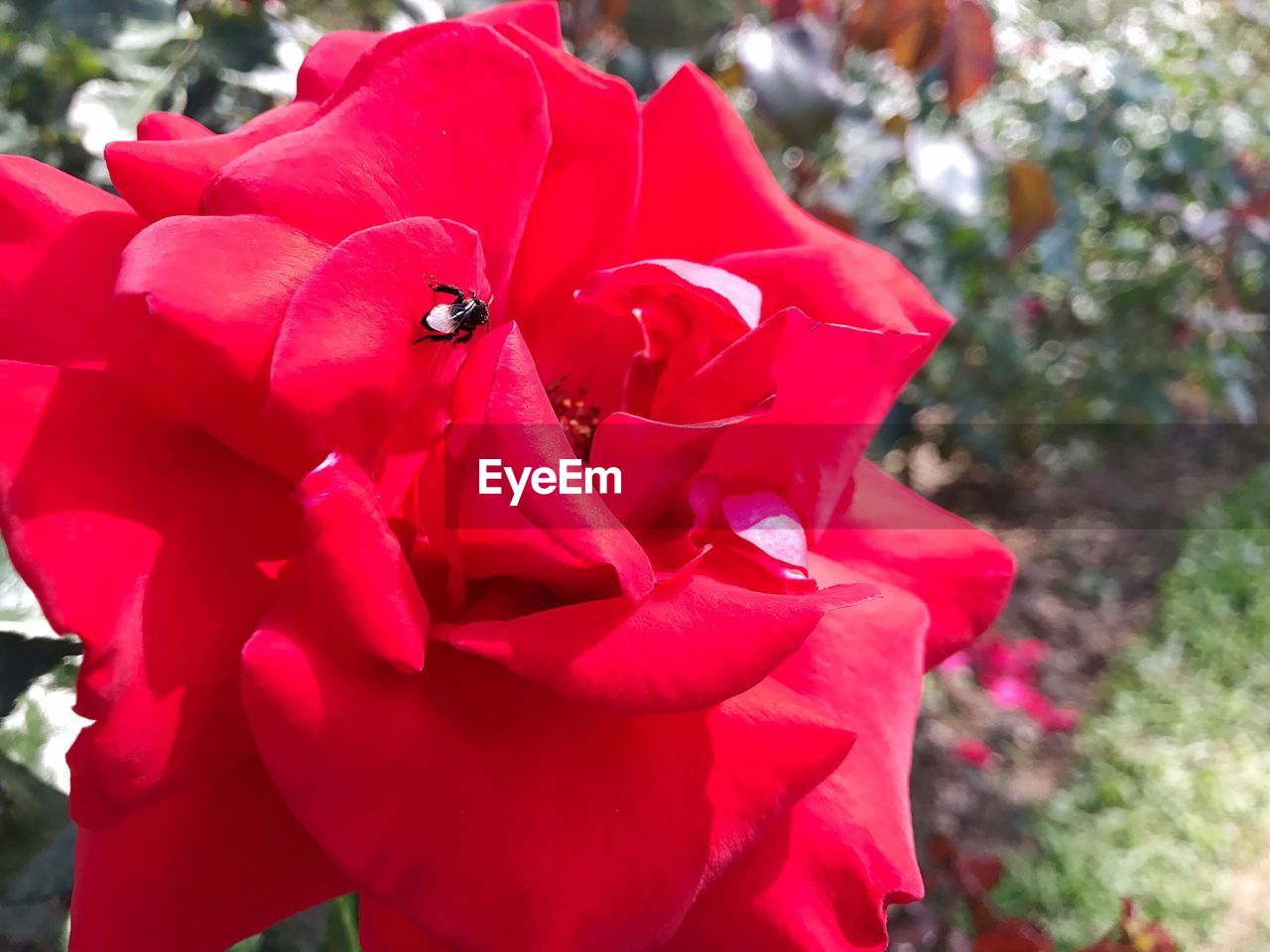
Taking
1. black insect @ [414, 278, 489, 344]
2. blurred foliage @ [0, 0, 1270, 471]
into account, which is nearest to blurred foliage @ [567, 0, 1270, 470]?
blurred foliage @ [0, 0, 1270, 471]

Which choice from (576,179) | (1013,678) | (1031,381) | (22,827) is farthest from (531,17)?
(1031,381)

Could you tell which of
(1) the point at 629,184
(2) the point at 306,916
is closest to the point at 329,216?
(1) the point at 629,184

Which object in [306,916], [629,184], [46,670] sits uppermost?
[629,184]

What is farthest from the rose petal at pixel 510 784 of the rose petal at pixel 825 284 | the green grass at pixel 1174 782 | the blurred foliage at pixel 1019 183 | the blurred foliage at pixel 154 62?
the green grass at pixel 1174 782

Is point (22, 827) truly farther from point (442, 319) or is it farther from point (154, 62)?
point (154, 62)

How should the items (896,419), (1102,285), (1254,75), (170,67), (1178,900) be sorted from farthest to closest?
(1254,75), (1102,285), (1178,900), (896,419), (170,67)

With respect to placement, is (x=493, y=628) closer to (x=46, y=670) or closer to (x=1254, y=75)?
(x=46, y=670)

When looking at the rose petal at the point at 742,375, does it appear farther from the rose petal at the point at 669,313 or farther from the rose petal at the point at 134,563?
the rose petal at the point at 134,563
